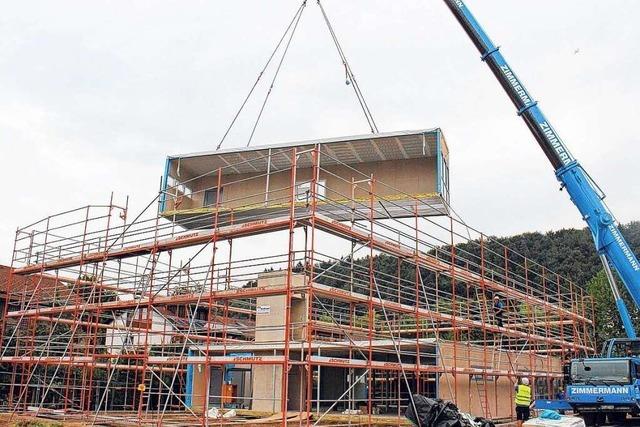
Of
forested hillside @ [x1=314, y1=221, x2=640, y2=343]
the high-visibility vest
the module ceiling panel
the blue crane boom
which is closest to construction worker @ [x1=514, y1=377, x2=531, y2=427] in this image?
the high-visibility vest

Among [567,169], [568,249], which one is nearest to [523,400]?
[567,169]

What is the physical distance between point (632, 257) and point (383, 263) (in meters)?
39.7

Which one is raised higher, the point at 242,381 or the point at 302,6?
the point at 302,6

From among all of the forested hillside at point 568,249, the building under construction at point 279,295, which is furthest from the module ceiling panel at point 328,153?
the forested hillside at point 568,249

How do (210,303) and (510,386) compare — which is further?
(510,386)

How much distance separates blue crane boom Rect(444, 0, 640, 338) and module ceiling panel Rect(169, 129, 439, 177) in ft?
9.91

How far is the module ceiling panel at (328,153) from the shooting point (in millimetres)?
19109

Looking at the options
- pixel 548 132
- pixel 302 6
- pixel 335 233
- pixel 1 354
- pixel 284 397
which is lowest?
pixel 284 397

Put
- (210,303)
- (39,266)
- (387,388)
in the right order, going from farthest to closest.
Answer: (387,388)
(39,266)
(210,303)

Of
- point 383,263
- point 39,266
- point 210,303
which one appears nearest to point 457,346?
point 210,303

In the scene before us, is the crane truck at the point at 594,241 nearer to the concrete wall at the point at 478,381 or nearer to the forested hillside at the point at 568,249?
the concrete wall at the point at 478,381

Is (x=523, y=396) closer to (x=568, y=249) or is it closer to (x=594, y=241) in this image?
(x=594, y=241)

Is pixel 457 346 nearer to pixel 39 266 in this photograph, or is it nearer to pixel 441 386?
pixel 441 386

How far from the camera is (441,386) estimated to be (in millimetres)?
19969
